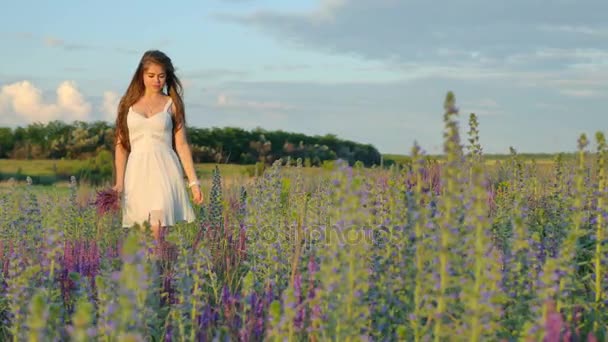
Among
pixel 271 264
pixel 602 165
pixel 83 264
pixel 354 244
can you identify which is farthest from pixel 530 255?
pixel 83 264

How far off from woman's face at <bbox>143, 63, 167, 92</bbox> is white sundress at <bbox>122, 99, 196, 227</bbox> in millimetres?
358

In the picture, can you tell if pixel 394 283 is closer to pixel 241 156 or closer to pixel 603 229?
pixel 603 229

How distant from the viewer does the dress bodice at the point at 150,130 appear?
22.1 ft

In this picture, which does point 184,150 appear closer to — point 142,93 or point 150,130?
point 150,130

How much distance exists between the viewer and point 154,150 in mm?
6668

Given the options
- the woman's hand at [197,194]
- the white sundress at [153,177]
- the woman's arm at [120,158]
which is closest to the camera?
the white sundress at [153,177]

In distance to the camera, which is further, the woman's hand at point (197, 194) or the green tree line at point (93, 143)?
the green tree line at point (93, 143)

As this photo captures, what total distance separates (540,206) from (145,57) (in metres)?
4.49

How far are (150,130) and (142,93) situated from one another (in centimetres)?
67

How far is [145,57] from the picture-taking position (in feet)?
23.5

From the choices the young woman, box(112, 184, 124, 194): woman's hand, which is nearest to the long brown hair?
the young woman

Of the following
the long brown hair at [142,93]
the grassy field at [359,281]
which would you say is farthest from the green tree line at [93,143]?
the grassy field at [359,281]

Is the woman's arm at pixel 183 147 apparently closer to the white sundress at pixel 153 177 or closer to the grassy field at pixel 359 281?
the white sundress at pixel 153 177

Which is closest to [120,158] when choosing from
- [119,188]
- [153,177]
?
[119,188]
